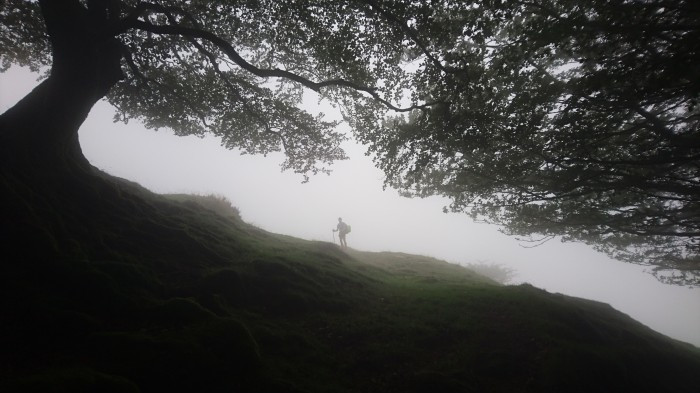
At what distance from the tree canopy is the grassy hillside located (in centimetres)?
537

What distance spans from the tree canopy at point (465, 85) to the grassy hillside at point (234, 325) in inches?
211

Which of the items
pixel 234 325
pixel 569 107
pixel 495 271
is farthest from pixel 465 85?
pixel 495 271

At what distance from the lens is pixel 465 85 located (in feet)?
36.7

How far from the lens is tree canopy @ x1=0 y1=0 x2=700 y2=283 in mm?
9023

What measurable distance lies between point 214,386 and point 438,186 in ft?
51.6

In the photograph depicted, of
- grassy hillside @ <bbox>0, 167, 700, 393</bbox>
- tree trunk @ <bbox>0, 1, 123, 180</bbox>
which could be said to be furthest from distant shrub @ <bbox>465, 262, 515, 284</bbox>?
tree trunk @ <bbox>0, 1, 123, 180</bbox>

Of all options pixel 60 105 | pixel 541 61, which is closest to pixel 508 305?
pixel 541 61

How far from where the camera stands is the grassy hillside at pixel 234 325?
5.66m

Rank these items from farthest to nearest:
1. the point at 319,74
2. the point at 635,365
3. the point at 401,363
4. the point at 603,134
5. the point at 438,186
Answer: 1. the point at 438,186
2. the point at 319,74
3. the point at 603,134
4. the point at 635,365
5. the point at 401,363

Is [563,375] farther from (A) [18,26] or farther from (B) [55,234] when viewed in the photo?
(A) [18,26]

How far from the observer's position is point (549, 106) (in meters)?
11.2

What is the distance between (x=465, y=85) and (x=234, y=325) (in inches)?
399

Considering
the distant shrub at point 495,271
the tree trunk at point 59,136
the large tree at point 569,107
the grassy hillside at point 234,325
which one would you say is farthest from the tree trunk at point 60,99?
the distant shrub at point 495,271

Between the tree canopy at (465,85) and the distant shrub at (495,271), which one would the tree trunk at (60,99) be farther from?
the distant shrub at (495,271)
